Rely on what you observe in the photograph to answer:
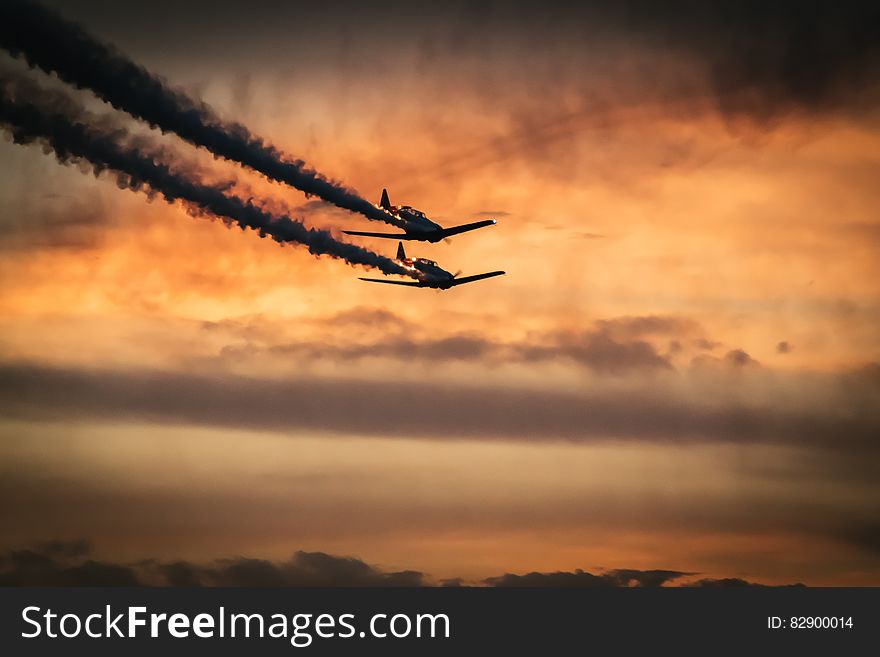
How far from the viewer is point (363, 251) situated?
304 feet

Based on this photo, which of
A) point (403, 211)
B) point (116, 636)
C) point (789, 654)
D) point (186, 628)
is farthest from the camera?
point (186, 628)

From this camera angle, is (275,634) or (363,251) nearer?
(363,251)

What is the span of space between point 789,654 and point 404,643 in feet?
176

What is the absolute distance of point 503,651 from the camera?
577 ft

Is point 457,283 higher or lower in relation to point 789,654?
higher

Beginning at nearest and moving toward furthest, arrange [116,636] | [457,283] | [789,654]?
[457,283], [789,654], [116,636]

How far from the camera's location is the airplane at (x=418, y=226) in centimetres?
9125

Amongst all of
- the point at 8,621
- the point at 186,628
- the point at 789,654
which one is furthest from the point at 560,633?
the point at 8,621

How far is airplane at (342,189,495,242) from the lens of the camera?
91250mm

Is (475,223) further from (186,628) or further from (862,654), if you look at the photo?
(186,628)

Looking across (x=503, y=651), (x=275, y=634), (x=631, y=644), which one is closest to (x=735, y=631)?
(x=631, y=644)

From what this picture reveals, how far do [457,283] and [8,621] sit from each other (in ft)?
384

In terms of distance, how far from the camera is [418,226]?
91.9m

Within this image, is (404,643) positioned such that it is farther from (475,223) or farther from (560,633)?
(475,223)
